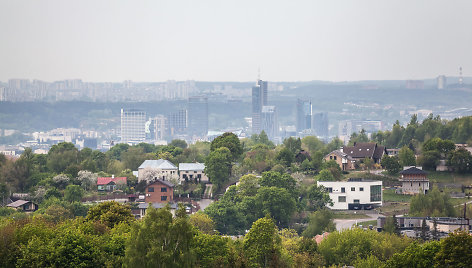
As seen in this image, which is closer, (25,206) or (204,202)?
(25,206)

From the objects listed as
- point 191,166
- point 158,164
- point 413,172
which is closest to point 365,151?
point 413,172

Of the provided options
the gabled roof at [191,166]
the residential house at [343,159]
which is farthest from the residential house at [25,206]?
the residential house at [343,159]

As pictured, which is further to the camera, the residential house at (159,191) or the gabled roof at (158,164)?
the gabled roof at (158,164)

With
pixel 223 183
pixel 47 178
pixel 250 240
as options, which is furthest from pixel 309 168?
pixel 250 240

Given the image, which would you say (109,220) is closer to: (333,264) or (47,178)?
(333,264)

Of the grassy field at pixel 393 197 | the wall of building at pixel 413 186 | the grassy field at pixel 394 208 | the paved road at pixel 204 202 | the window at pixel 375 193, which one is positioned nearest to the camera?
the grassy field at pixel 394 208

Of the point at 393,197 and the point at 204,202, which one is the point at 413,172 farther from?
the point at 204,202

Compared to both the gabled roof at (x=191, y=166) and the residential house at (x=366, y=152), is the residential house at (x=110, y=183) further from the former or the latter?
the residential house at (x=366, y=152)

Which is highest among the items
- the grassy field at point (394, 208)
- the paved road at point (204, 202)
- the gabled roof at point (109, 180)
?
the gabled roof at point (109, 180)
